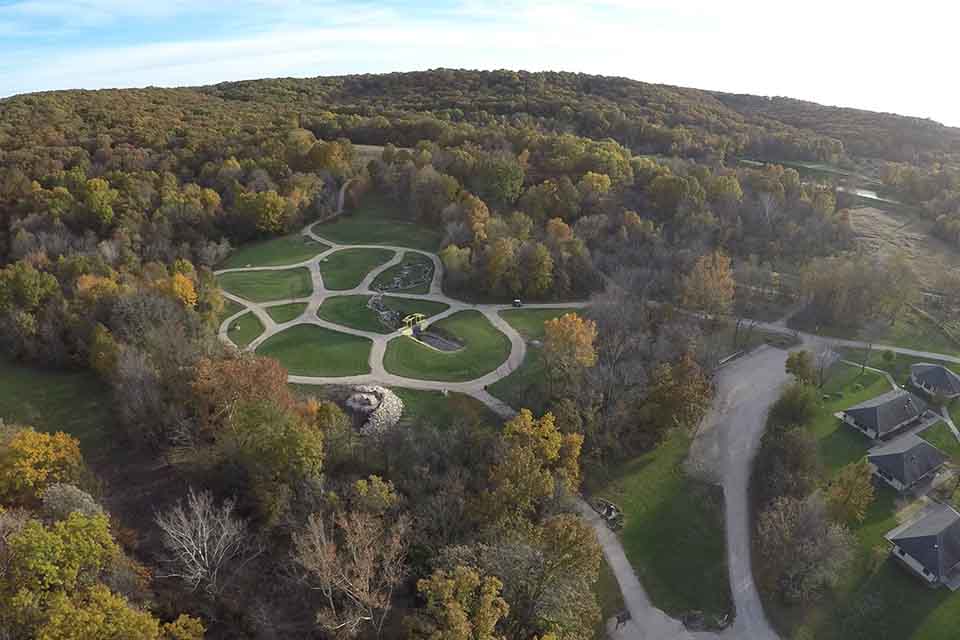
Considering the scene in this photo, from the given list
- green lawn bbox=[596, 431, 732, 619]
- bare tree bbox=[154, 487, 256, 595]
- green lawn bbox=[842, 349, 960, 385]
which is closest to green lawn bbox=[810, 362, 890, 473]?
green lawn bbox=[842, 349, 960, 385]

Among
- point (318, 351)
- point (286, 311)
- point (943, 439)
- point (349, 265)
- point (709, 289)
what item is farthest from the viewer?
point (349, 265)

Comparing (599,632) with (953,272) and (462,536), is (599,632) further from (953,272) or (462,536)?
(953,272)

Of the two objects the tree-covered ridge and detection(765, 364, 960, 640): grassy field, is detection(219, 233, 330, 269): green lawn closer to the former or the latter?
detection(765, 364, 960, 640): grassy field

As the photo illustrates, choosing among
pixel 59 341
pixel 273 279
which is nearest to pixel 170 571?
pixel 59 341

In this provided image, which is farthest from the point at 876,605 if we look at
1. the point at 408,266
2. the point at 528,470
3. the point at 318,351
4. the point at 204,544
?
the point at 408,266

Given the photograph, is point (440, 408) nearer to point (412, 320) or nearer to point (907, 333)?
point (412, 320)

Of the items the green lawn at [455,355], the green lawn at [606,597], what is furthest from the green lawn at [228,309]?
the green lawn at [606,597]

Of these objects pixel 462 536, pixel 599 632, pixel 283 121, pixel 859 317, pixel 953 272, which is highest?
pixel 283 121
